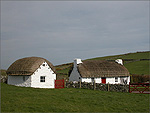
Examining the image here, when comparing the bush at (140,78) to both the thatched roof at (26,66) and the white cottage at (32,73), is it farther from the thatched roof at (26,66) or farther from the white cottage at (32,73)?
the thatched roof at (26,66)

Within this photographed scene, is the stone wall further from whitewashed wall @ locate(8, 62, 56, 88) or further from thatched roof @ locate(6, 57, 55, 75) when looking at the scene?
thatched roof @ locate(6, 57, 55, 75)

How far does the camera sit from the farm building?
3616 cm

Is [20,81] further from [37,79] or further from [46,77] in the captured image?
[46,77]

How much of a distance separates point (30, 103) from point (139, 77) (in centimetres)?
4006

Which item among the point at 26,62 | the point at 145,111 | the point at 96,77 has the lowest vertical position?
the point at 145,111

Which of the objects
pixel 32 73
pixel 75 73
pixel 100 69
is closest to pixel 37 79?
pixel 32 73

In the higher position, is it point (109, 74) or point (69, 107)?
point (109, 74)

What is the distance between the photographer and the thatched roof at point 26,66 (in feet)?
93.1

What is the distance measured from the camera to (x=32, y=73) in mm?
28156

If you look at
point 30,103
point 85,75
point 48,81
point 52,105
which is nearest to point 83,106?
point 52,105

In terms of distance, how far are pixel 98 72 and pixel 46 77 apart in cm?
1203

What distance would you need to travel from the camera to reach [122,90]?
26.3m

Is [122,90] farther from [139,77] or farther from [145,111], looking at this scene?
[139,77]

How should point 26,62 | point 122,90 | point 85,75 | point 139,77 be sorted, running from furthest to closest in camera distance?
point 139,77 → point 85,75 → point 26,62 → point 122,90
